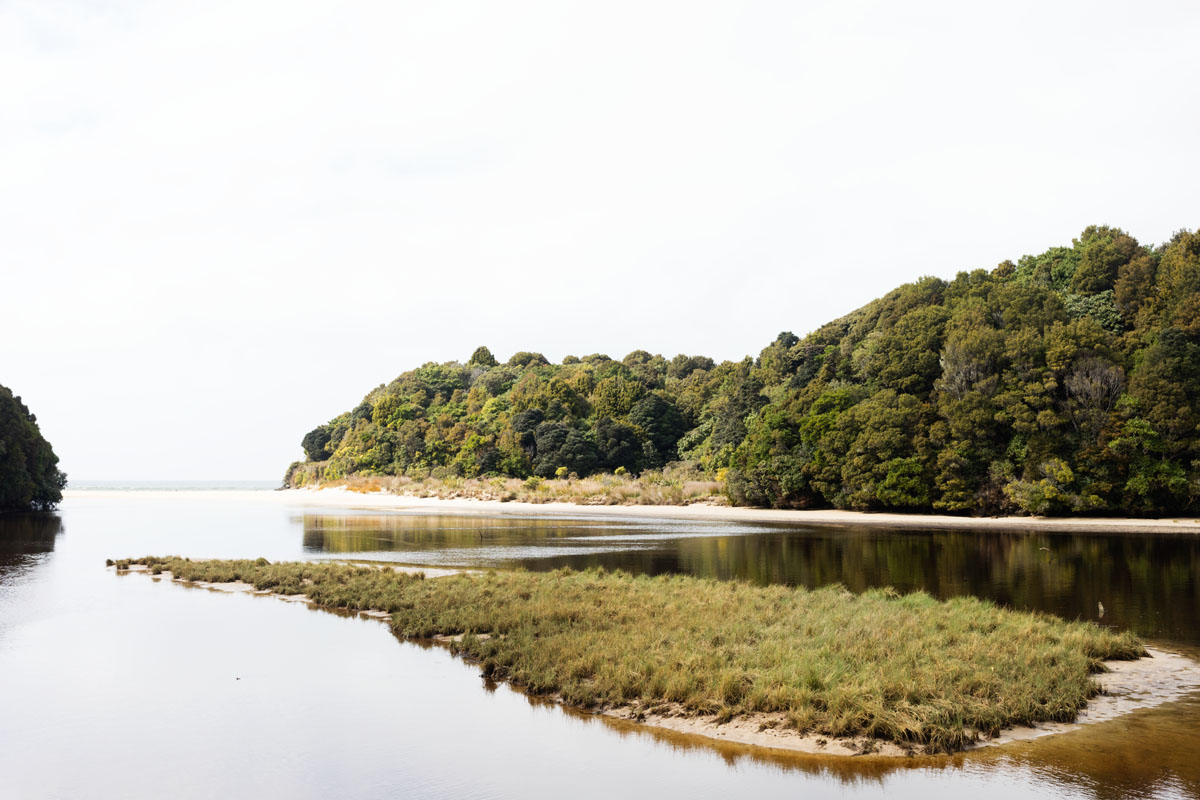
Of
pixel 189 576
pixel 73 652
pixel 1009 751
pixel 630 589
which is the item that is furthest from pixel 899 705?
pixel 189 576

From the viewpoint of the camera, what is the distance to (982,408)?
1774 inches

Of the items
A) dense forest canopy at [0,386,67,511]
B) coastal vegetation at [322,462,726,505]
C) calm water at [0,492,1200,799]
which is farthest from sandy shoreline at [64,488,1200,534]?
dense forest canopy at [0,386,67,511]

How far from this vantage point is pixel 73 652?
14.2 metres

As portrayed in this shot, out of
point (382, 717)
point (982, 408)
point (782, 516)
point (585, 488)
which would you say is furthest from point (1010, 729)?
point (585, 488)

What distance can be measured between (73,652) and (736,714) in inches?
464

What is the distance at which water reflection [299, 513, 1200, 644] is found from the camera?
1833cm

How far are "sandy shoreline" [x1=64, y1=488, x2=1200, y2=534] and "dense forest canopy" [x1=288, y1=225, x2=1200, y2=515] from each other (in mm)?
1322

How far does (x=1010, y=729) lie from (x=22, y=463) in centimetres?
6514

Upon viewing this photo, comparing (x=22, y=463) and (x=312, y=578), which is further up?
(x=22, y=463)

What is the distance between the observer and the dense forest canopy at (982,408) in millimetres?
40875

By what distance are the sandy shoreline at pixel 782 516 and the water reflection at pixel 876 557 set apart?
3144 mm

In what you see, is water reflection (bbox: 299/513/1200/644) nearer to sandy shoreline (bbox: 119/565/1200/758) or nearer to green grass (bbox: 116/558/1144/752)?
sandy shoreline (bbox: 119/565/1200/758)

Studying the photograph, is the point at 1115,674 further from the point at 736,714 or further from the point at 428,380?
the point at 428,380

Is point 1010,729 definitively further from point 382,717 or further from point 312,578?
point 312,578
